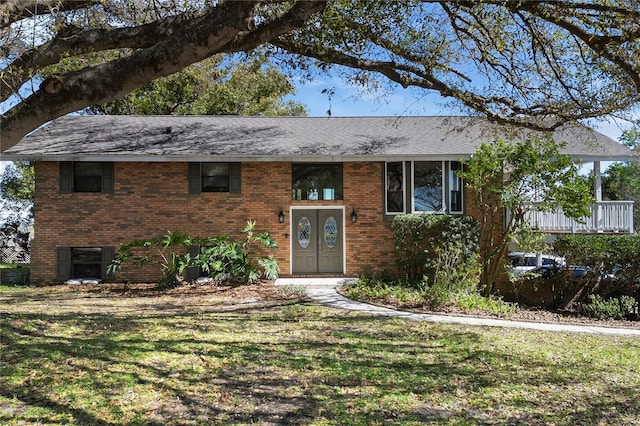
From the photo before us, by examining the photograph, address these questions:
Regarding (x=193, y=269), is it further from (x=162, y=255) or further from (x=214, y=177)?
(x=214, y=177)

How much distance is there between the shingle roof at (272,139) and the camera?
1382cm

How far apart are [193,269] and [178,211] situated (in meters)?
1.88

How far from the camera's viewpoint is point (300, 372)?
5625 mm

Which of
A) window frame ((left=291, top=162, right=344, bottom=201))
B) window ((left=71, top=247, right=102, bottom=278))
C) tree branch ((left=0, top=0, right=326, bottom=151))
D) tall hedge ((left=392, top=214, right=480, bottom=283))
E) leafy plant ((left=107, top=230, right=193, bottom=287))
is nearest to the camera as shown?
tree branch ((left=0, top=0, right=326, bottom=151))

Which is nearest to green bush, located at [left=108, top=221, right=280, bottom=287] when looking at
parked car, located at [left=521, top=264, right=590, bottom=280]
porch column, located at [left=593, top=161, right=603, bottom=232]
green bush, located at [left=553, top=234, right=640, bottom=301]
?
parked car, located at [left=521, top=264, right=590, bottom=280]

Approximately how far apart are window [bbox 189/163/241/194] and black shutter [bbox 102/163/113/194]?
2441mm

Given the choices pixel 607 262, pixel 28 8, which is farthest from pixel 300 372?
pixel 607 262

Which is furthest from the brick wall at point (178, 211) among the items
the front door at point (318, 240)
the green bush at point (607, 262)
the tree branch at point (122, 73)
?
the tree branch at point (122, 73)

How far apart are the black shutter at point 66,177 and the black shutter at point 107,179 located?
99cm

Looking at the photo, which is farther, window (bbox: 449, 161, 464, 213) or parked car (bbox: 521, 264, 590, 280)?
window (bbox: 449, 161, 464, 213)

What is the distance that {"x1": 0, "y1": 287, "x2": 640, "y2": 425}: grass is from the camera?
4.41m

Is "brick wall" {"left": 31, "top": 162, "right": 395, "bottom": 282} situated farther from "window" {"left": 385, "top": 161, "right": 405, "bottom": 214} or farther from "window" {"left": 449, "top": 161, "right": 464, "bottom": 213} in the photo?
"window" {"left": 449, "top": 161, "right": 464, "bottom": 213}

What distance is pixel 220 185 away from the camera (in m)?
14.8

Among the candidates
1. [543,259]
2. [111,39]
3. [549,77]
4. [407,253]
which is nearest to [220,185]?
[407,253]
